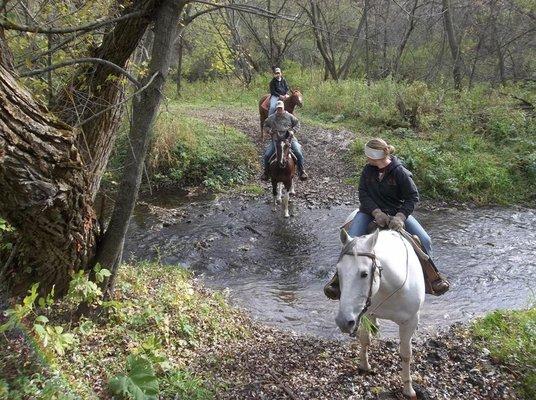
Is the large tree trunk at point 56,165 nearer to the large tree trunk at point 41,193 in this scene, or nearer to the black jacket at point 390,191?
the large tree trunk at point 41,193

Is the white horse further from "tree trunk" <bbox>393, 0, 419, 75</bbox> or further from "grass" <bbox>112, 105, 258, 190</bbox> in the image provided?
"tree trunk" <bbox>393, 0, 419, 75</bbox>

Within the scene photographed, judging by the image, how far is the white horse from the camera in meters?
3.90

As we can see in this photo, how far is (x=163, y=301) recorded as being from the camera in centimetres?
564

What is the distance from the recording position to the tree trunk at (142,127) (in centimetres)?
446

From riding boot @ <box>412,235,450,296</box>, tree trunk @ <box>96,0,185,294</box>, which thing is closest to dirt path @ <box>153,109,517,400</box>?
riding boot @ <box>412,235,450,296</box>

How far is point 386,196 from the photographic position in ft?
19.5

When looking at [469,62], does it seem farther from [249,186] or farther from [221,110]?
[249,186]

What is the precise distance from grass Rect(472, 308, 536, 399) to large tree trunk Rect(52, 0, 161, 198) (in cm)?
516

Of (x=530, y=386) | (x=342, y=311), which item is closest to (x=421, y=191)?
(x=530, y=386)

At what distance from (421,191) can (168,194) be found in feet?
22.3

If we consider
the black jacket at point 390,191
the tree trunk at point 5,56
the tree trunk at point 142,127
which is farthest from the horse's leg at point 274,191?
the tree trunk at point 5,56

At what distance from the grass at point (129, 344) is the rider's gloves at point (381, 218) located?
2.25 metres

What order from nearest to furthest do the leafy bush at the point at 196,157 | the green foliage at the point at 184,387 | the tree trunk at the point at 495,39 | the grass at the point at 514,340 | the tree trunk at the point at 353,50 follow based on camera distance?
the green foliage at the point at 184,387, the grass at the point at 514,340, the leafy bush at the point at 196,157, the tree trunk at the point at 495,39, the tree trunk at the point at 353,50

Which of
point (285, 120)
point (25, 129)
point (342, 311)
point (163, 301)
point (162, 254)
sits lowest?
point (162, 254)
